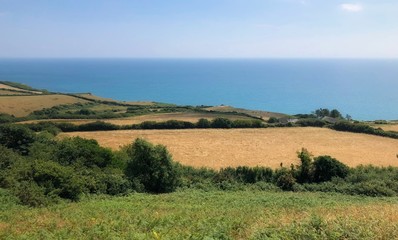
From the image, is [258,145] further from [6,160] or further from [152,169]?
[6,160]

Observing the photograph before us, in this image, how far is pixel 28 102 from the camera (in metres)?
78.8

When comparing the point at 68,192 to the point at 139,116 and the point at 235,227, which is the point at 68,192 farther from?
the point at 139,116

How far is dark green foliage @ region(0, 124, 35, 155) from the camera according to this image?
37.2 meters

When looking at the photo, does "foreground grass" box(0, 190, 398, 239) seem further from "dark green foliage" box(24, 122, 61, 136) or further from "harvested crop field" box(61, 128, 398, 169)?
"dark green foliage" box(24, 122, 61, 136)

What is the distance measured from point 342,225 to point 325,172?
24.0 m

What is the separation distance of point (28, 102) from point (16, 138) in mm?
45013

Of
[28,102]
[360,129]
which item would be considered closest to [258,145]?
[360,129]

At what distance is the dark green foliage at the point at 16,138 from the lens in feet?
122

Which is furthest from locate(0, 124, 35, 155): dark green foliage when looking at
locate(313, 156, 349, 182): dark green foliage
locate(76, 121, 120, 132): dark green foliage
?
locate(313, 156, 349, 182): dark green foliage

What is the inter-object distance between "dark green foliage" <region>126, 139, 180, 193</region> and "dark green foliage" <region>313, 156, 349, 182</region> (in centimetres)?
1281

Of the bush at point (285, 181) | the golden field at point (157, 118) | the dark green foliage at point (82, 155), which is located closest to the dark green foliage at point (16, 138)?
the dark green foliage at point (82, 155)

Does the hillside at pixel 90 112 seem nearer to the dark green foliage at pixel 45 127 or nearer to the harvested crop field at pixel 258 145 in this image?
the dark green foliage at pixel 45 127

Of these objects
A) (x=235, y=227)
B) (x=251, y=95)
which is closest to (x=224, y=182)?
(x=235, y=227)

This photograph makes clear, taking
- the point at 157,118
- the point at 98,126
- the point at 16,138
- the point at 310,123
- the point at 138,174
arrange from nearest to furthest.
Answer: the point at 138,174 → the point at 16,138 → the point at 98,126 → the point at 310,123 → the point at 157,118
